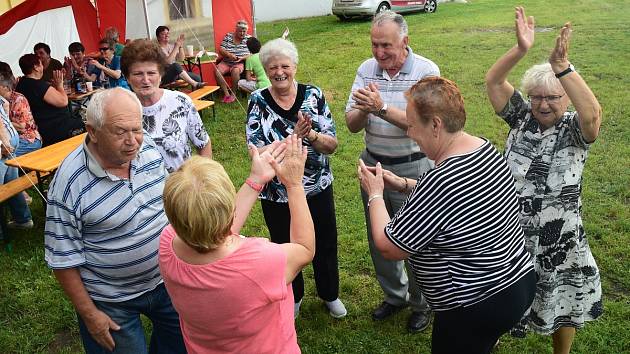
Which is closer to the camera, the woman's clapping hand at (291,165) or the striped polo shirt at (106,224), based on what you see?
the woman's clapping hand at (291,165)

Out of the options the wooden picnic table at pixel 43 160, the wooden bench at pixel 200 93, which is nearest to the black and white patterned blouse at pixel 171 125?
the wooden picnic table at pixel 43 160

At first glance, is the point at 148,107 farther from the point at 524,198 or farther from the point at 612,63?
the point at 612,63

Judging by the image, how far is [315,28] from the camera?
16.9 metres

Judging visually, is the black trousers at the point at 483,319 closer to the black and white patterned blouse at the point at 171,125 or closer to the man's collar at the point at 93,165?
the man's collar at the point at 93,165

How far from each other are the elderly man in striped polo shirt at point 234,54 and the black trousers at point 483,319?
26.9 feet

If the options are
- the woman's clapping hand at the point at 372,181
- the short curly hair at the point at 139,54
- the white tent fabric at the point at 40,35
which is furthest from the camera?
the white tent fabric at the point at 40,35

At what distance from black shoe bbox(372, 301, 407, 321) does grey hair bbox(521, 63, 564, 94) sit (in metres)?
1.80

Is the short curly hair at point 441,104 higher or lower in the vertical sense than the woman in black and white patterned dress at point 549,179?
higher

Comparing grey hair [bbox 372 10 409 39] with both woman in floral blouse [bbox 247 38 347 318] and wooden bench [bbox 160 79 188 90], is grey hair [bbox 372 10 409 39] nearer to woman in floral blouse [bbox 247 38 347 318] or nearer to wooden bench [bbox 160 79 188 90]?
woman in floral blouse [bbox 247 38 347 318]

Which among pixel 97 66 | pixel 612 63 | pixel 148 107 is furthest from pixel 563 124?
pixel 612 63

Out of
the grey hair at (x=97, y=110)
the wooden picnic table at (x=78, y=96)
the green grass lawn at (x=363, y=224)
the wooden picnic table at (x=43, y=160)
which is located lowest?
the green grass lawn at (x=363, y=224)

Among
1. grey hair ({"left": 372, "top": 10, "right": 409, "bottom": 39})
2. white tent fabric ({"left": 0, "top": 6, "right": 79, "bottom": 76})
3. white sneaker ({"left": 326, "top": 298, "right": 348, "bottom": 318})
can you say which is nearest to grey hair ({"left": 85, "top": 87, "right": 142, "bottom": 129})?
grey hair ({"left": 372, "top": 10, "right": 409, "bottom": 39})

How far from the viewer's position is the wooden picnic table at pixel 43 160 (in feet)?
16.8

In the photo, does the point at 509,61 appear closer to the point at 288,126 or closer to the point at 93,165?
the point at 288,126
